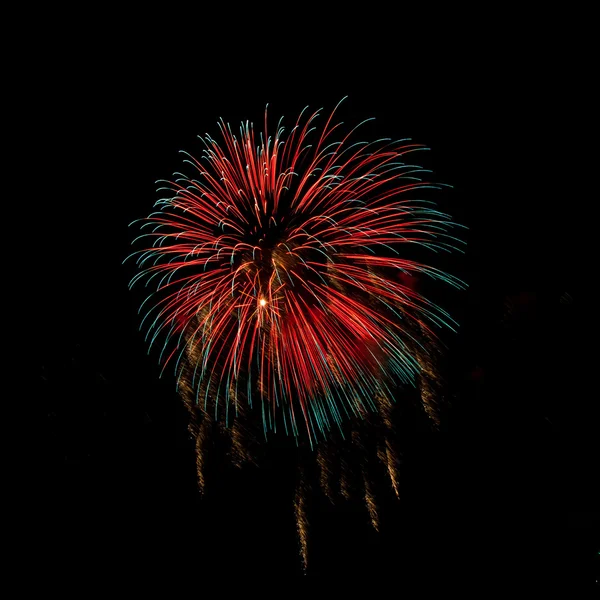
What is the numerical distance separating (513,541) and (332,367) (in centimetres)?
586

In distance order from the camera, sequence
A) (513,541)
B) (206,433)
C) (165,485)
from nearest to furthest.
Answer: (513,541)
(206,433)
(165,485)

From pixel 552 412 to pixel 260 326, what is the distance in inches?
273

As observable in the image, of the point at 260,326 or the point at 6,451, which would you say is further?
the point at 6,451

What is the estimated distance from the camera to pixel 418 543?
10719mm

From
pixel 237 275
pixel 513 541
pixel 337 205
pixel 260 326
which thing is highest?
pixel 337 205

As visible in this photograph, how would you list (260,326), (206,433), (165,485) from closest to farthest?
(260,326), (206,433), (165,485)

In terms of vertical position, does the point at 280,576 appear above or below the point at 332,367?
below

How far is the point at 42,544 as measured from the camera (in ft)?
37.3

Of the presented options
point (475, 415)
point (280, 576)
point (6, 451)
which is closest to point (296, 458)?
point (280, 576)

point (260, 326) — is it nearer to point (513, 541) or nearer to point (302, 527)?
point (302, 527)

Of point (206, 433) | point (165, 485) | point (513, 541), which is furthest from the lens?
point (165, 485)

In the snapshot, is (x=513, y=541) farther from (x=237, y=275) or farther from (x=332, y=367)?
(x=237, y=275)

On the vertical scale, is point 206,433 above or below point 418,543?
above

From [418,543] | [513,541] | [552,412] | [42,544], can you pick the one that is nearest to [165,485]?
[42,544]
